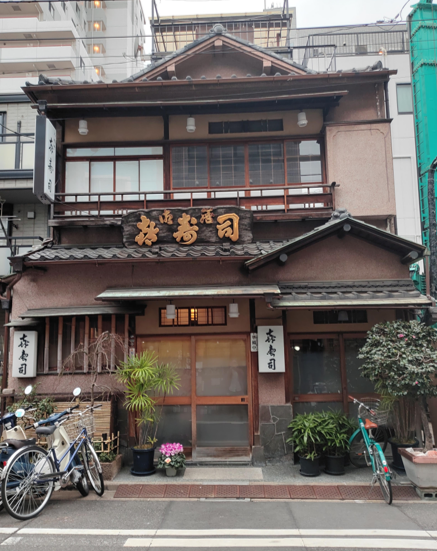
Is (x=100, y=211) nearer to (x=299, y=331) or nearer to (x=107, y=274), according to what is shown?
(x=107, y=274)

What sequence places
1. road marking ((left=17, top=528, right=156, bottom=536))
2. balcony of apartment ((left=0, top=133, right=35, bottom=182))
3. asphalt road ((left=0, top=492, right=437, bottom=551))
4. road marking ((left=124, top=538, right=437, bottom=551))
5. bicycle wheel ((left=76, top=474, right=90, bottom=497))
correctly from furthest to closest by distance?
balcony of apartment ((left=0, top=133, right=35, bottom=182))
bicycle wheel ((left=76, top=474, right=90, bottom=497))
road marking ((left=17, top=528, right=156, bottom=536))
asphalt road ((left=0, top=492, right=437, bottom=551))
road marking ((left=124, top=538, right=437, bottom=551))

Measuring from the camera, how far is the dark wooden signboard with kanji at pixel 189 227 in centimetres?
1121

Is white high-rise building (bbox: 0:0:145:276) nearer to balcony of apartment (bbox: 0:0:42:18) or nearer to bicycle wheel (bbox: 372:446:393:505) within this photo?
balcony of apartment (bbox: 0:0:42:18)

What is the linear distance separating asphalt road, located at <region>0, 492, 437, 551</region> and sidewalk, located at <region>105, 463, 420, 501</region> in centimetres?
28

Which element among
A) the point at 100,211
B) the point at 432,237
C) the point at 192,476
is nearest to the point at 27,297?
the point at 100,211

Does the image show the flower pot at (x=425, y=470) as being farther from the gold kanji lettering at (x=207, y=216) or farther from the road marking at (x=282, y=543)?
the gold kanji lettering at (x=207, y=216)

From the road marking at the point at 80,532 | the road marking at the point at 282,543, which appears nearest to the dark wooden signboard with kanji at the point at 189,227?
the road marking at the point at 80,532

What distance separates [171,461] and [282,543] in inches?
139

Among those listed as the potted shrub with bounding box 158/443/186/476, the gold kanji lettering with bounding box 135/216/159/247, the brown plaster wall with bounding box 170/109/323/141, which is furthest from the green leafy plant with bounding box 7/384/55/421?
the brown plaster wall with bounding box 170/109/323/141

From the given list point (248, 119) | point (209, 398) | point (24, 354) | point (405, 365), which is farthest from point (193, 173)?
point (405, 365)

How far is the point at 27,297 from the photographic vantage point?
1070cm

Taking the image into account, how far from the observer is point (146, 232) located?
11250 millimetres

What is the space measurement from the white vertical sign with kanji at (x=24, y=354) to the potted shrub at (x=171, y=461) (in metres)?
3.65

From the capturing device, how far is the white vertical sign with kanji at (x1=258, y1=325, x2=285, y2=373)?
33.1ft
